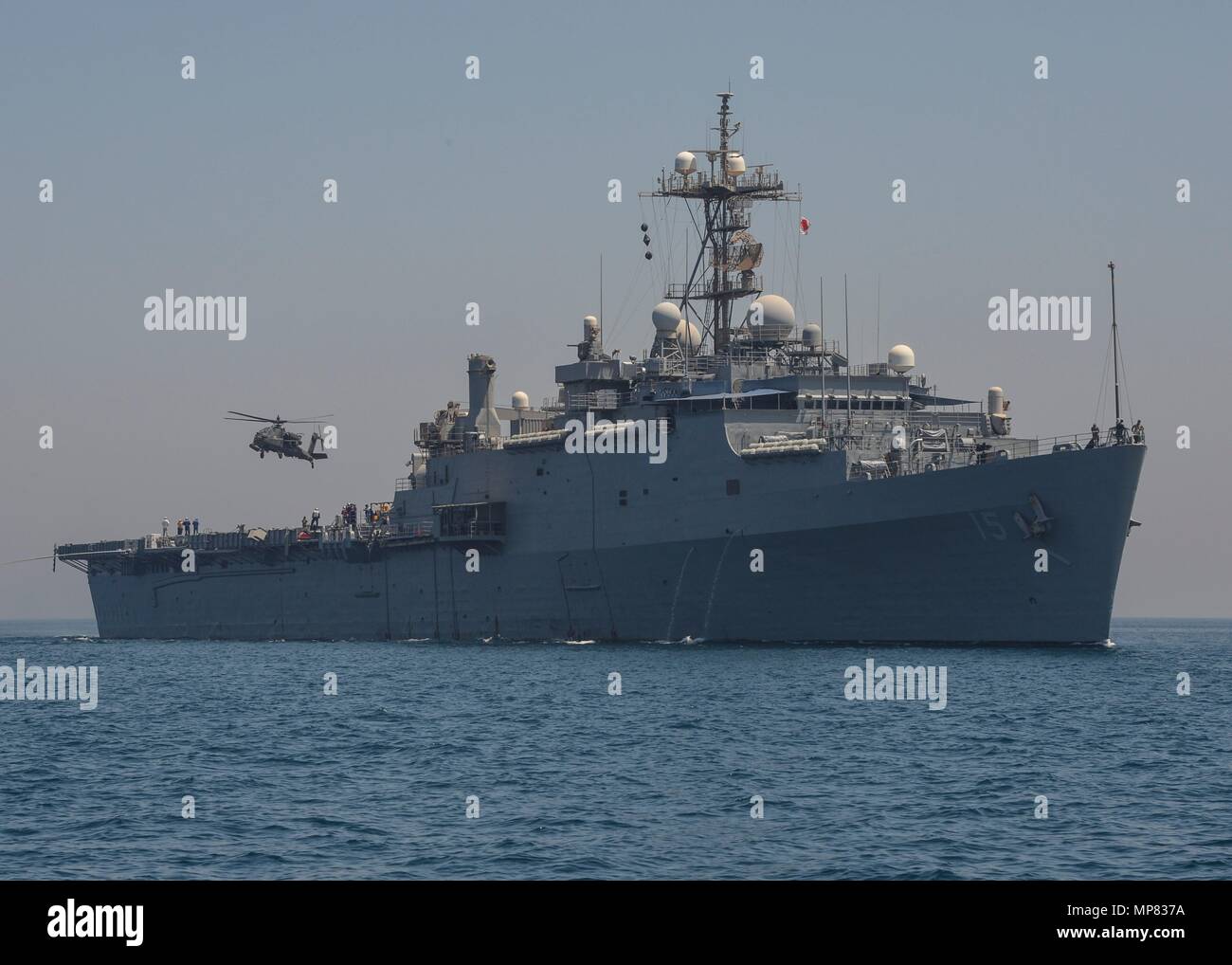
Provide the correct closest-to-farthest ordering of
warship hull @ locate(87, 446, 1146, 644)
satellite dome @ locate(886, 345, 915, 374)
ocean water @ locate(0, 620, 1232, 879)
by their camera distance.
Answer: ocean water @ locate(0, 620, 1232, 879) < warship hull @ locate(87, 446, 1146, 644) < satellite dome @ locate(886, 345, 915, 374)

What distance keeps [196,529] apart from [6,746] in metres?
47.8

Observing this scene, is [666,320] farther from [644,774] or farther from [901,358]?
[644,774]

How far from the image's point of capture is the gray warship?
4400cm

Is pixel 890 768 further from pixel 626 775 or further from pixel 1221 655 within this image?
pixel 1221 655

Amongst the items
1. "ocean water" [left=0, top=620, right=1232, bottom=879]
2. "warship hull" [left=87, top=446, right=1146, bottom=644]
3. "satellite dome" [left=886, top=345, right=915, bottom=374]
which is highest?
"satellite dome" [left=886, top=345, right=915, bottom=374]

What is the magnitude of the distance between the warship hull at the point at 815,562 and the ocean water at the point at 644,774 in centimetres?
129

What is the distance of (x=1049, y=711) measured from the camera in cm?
3466

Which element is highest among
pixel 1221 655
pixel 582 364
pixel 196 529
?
pixel 582 364

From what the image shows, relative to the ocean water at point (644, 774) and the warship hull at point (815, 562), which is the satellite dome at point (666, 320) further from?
the ocean water at point (644, 774)

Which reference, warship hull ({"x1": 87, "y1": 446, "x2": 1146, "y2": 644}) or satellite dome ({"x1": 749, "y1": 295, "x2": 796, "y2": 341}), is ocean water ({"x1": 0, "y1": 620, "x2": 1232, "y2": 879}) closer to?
warship hull ({"x1": 87, "y1": 446, "x2": 1146, "y2": 644})

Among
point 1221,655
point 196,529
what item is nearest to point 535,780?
point 1221,655

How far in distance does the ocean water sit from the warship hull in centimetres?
129

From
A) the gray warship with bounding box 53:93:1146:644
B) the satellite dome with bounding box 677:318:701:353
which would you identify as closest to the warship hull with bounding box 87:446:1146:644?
the gray warship with bounding box 53:93:1146:644

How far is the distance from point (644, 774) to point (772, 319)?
32.3 meters
